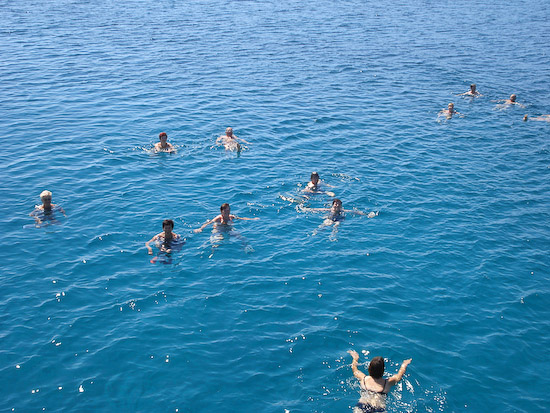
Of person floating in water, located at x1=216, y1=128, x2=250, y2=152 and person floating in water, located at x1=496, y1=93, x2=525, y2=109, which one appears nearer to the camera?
person floating in water, located at x1=216, y1=128, x2=250, y2=152

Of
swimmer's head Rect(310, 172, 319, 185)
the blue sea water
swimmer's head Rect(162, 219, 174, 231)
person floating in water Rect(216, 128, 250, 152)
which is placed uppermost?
swimmer's head Rect(162, 219, 174, 231)

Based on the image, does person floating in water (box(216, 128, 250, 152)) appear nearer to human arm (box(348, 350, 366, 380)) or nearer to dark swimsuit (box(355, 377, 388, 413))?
human arm (box(348, 350, 366, 380))

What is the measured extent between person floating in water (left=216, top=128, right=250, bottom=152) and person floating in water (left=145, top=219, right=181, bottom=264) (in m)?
9.55

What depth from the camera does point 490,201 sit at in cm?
2458

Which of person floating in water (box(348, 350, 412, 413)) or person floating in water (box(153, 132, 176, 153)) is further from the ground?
person floating in water (box(153, 132, 176, 153))

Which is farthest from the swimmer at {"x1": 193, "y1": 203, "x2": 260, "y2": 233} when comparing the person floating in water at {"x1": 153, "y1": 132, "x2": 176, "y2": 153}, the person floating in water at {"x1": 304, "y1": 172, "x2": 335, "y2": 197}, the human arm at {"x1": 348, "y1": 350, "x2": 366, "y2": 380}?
the human arm at {"x1": 348, "y1": 350, "x2": 366, "y2": 380}

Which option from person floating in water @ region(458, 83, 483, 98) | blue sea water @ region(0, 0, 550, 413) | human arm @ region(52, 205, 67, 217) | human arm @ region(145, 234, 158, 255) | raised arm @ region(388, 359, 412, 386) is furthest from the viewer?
person floating in water @ region(458, 83, 483, 98)

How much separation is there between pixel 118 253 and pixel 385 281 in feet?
32.9

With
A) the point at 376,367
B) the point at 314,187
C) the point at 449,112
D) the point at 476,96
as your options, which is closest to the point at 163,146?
the point at 314,187

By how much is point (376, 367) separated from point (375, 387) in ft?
2.19

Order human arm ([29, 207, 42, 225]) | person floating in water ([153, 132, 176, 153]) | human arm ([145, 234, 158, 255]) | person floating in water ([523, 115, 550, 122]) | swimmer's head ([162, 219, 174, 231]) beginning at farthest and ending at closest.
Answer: person floating in water ([523, 115, 550, 122]) → person floating in water ([153, 132, 176, 153]) → human arm ([29, 207, 42, 225]) → human arm ([145, 234, 158, 255]) → swimmer's head ([162, 219, 174, 231])

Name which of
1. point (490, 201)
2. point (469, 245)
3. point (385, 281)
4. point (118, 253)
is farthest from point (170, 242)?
point (490, 201)

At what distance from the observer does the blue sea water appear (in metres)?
15.0

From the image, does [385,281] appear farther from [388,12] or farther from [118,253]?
[388,12]
